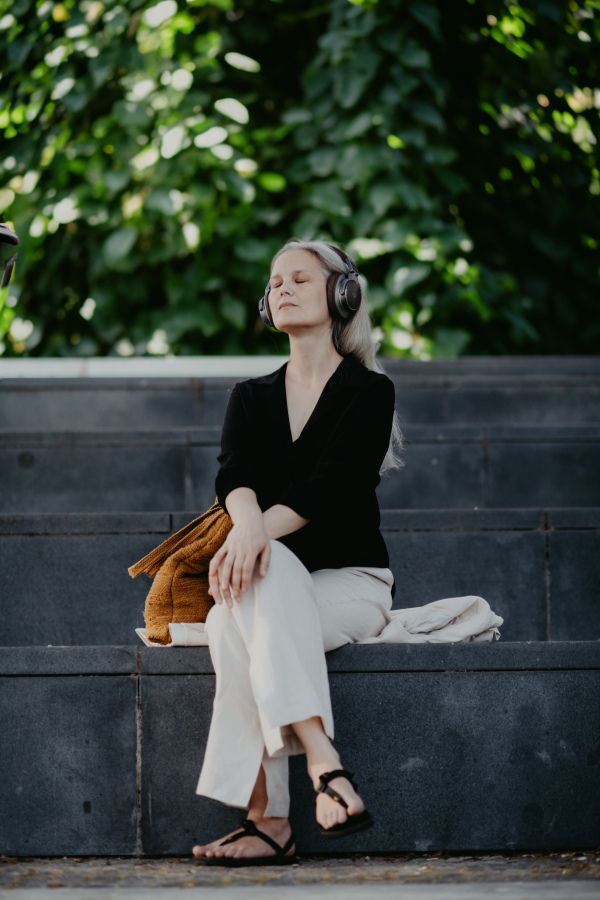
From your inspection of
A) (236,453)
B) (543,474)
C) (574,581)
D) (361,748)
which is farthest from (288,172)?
(361,748)

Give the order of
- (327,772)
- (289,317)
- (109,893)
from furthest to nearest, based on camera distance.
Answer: (289,317) < (327,772) < (109,893)

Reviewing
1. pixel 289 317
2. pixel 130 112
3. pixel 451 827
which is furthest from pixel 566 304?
pixel 451 827

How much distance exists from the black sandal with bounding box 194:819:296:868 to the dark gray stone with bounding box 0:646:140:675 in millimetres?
482

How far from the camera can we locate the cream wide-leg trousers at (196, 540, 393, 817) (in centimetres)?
258

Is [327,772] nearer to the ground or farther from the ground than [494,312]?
farther from the ground

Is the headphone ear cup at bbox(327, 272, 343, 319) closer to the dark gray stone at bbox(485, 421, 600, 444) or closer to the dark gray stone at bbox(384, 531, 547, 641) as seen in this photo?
the dark gray stone at bbox(384, 531, 547, 641)

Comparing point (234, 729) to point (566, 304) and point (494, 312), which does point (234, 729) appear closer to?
point (494, 312)

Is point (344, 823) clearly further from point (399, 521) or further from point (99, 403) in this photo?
point (99, 403)

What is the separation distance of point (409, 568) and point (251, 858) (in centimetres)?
142

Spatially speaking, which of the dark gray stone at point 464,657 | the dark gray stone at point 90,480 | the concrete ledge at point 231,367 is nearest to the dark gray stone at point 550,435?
the concrete ledge at point 231,367

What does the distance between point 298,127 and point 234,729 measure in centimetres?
580

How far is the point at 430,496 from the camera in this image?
4645 mm

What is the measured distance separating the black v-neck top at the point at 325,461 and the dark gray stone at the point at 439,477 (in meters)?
1.46

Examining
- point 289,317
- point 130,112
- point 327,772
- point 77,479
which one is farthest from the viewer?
point 130,112
